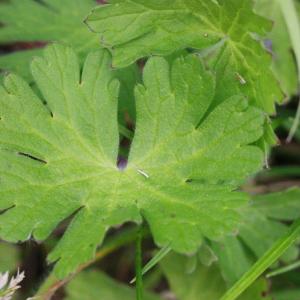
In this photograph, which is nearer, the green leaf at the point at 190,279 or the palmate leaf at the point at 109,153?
the palmate leaf at the point at 109,153

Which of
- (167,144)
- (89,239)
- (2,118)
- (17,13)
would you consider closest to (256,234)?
(167,144)

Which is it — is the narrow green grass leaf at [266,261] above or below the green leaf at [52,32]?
below

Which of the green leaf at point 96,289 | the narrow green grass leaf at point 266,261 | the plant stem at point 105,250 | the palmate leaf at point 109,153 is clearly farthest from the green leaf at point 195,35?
the green leaf at point 96,289

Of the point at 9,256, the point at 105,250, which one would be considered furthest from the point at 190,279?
the point at 9,256

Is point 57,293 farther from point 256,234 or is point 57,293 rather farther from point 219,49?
point 219,49

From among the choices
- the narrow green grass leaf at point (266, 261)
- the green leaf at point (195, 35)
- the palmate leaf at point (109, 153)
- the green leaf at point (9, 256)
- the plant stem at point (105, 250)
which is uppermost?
the green leaf at point (195, 35)

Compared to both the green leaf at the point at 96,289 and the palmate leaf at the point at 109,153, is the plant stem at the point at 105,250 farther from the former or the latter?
the palmate leaf at the point at 109,153

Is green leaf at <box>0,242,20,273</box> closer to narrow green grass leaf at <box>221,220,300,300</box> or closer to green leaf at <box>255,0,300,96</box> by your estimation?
narrow green grass leaf at <box>221,220,300,300</box>
